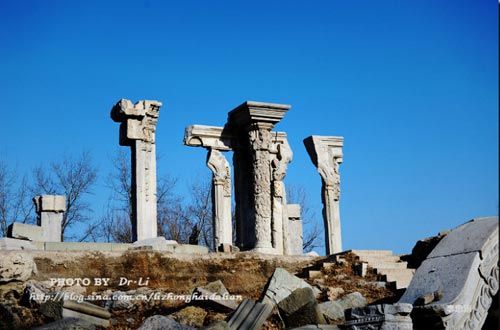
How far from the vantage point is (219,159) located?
75.4ft

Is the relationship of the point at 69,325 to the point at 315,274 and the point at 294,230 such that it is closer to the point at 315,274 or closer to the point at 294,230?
Result: the point at 315,274

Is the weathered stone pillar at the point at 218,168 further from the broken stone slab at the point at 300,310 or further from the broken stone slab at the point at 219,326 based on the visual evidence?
the broken stone slab at the point at 219,326

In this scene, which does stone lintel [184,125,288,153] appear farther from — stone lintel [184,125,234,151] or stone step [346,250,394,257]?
stone step [346,250,394,257]

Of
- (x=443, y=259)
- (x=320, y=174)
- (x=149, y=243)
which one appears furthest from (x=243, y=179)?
(x=443, y=259)

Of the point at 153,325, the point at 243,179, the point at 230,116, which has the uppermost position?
the point at 230,116

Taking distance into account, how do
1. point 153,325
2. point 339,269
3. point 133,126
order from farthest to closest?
point 133,126 → point 339,269 → point 153,325

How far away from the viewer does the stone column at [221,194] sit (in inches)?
895

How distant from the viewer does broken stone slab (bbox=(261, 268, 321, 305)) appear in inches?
511

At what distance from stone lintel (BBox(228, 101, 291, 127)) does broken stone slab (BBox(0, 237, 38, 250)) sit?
7.24 meters

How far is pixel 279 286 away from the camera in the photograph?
13250 mm

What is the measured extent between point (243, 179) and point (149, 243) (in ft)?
17.3

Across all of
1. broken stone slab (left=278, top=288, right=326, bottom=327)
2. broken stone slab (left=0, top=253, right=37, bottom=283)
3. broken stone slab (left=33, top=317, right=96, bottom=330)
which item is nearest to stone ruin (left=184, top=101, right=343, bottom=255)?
broken stone slab (left=0, top=253, right=37, bottom=283)

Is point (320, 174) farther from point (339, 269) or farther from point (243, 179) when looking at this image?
point (339, 269)

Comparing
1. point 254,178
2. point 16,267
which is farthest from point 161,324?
point 254,178
